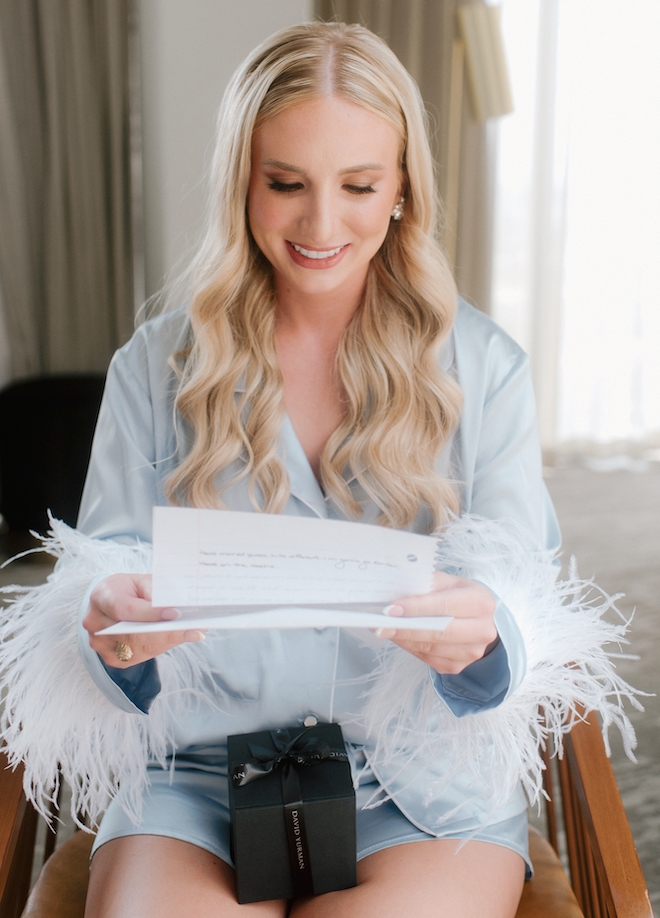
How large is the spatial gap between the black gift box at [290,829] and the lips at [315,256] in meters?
0.68

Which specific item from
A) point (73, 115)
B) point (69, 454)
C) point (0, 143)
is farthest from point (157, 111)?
point (69, 454)

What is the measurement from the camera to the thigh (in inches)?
36.6

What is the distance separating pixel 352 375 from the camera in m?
1.29

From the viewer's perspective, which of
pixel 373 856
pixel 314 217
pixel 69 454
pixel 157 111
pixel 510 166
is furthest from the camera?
pixel 510 166

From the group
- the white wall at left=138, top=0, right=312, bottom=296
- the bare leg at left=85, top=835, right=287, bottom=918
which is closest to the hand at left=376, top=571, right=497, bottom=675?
the bare leg at left=85, top=835, right=287, bottom=918

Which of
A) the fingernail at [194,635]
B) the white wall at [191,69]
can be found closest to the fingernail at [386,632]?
the fingernail at [194,635]

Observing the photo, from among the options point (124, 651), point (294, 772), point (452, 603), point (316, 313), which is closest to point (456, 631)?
point (452, 603)

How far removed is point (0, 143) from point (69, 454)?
1.52 m

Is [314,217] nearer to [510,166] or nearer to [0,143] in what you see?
[0,143]

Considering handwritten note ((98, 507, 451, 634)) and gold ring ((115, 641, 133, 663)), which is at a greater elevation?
handwritten note ((98, 507, 451, 634))

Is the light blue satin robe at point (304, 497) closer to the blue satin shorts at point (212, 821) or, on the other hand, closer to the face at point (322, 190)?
the blue satin shorts at point (212, 821)

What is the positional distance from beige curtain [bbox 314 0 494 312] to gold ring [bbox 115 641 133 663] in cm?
325

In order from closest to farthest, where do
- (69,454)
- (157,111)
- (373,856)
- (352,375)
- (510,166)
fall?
(373,856) < (352,375) < (69,454) < (157,111) < (510,166)

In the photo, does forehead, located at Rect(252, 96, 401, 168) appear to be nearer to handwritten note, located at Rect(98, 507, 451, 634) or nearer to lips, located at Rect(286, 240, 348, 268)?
lips, located at Rect(286, 240, 348, 268)
